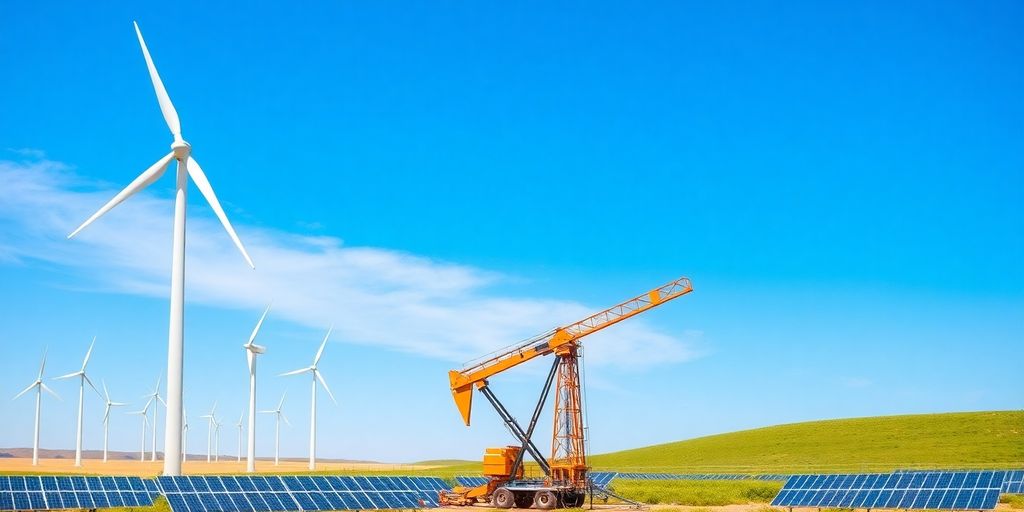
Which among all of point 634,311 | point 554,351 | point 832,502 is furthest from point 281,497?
point 832,502

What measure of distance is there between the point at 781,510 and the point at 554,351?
12331mm

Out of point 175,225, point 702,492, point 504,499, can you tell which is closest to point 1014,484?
point 702,492

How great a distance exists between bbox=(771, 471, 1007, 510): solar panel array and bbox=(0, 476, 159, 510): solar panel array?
29.5 m

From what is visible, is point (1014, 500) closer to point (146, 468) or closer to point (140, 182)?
point (140, 182)

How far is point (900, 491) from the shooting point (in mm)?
43594

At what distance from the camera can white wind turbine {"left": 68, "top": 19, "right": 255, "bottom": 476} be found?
3778 centimetres

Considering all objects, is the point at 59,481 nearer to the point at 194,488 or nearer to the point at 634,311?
the point at 194,488

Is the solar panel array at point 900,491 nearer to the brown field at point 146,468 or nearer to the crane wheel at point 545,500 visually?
the crane wheel at point 545,500

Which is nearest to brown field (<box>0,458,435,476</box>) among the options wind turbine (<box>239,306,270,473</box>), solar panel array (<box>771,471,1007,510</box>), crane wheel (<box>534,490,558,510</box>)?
wind turbine (<box>239,306,270,473</box>)

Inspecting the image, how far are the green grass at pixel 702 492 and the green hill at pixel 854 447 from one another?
23.3 m

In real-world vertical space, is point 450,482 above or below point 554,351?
below

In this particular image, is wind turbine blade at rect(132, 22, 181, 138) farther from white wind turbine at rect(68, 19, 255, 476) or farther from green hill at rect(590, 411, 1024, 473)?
green hill at rect(590, 411, 1024, 473)

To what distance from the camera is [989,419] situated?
331 ft

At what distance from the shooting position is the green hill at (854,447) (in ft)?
266
